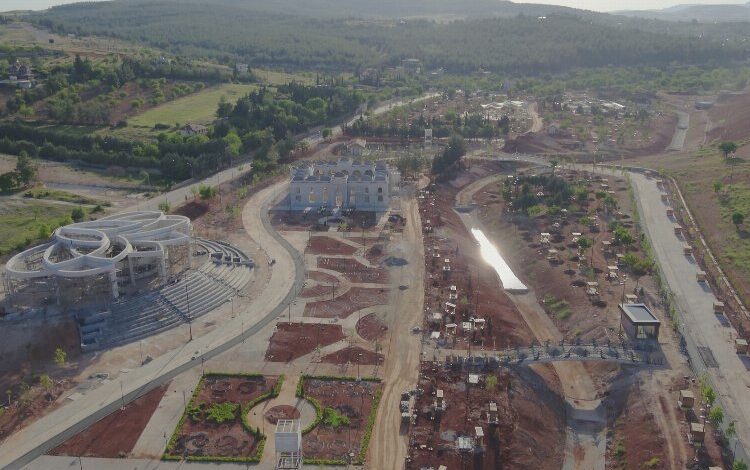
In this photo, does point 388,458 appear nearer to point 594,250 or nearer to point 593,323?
point 593,323

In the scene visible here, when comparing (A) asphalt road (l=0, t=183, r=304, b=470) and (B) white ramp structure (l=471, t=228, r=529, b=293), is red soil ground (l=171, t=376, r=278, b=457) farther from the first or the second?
(B) white ramp structure (l=471, t=228, r=529, b=293)

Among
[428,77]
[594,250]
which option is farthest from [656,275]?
[428,77]

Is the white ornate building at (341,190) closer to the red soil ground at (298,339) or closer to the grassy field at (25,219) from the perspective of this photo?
the grassy field at (25,219)

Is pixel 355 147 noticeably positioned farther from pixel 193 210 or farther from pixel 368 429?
pixel 368 429

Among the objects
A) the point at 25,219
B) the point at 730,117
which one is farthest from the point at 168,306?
the point at 730,117

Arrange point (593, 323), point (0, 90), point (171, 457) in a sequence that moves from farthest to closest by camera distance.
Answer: point (0, 90)
point (593, 323)
point (171, 457)

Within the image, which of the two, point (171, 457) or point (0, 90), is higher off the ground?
point (0, 90)
